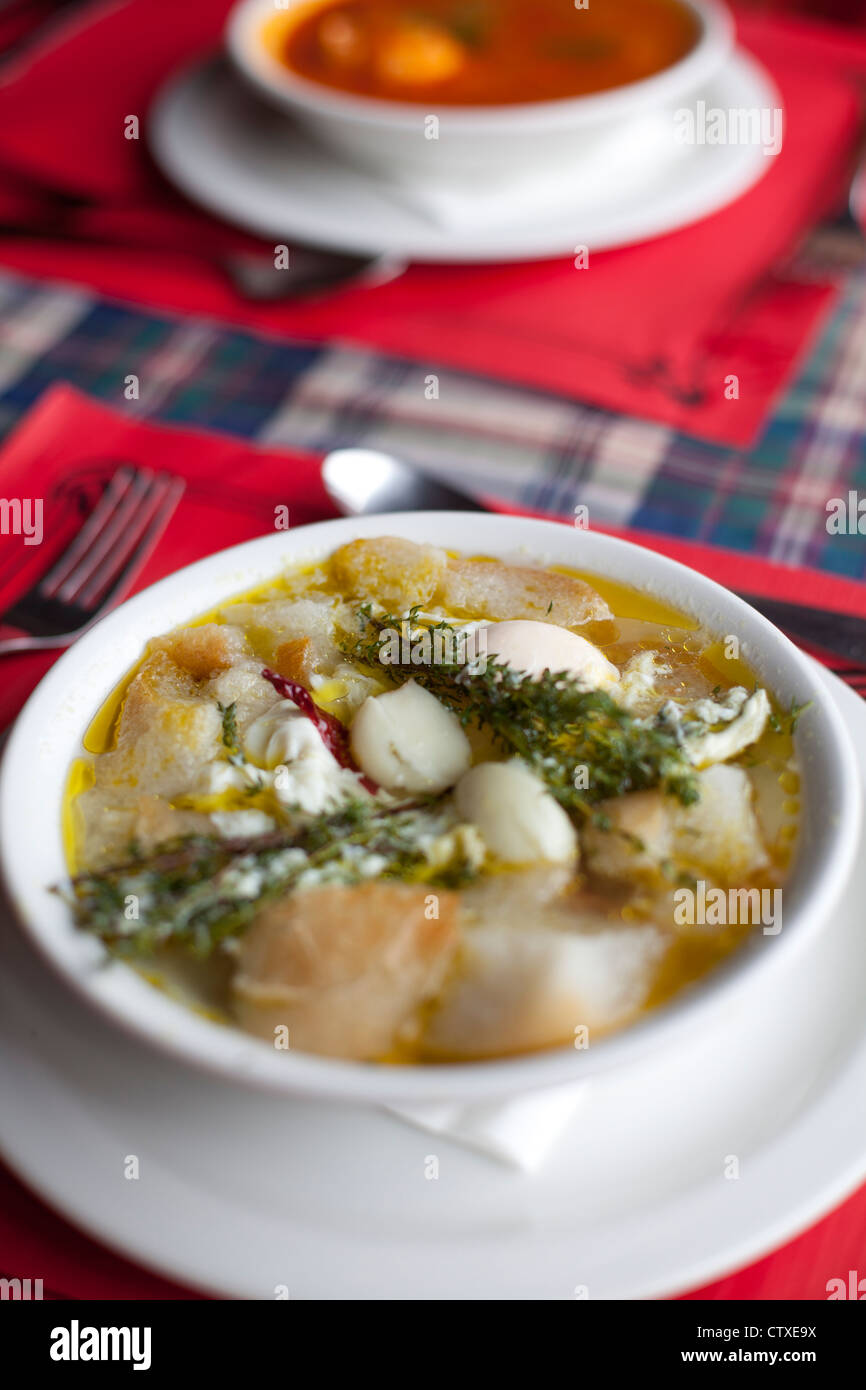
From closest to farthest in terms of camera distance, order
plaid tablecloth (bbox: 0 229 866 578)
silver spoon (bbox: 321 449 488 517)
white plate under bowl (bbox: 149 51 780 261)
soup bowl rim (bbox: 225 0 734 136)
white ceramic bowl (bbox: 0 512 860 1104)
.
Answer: white ceramic bowl (bbox: 0 512 860 1104), silver spoon (bbox: 321 449 488 517), plaid tablecloth (bbox: 0 229 866 578), soup bowl rim (bbox: 225 0 734 136), white plate under bowl (bbox: 149 51 780 261)

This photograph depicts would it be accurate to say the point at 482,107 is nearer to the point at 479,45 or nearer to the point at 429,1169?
the point at 479,45

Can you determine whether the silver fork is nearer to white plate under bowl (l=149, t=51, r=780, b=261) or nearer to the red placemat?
the red placemat

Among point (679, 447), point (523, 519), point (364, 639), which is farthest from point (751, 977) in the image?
point (679, 447)

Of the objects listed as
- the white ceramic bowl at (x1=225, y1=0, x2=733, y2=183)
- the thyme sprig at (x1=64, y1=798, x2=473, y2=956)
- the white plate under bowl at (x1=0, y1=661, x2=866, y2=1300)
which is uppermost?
the white ceramic bowl at (x1=225, y1=0, x2=733, y2=183)

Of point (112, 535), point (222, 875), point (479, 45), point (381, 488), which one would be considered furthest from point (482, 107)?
point (222, 875)

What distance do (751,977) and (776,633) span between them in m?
0.48

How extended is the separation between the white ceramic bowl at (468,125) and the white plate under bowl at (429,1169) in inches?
75.2

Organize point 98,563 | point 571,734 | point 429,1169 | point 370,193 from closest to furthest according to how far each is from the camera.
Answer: point 429,1169 < point 571,734 < point 98,563 < point 370,193

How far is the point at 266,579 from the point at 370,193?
145 centimetres

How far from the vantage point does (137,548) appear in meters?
1.95

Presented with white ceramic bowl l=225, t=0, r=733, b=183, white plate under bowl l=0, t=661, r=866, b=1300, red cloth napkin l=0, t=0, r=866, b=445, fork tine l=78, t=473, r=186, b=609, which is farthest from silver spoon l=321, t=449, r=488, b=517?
white plate under bowl l=0, t=661, r=866, b=1300

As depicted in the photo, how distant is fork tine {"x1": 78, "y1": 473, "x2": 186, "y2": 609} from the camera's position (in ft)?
6.16

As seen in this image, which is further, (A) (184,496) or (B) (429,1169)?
(A) (184,496)

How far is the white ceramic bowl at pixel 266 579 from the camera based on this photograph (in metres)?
1.05
